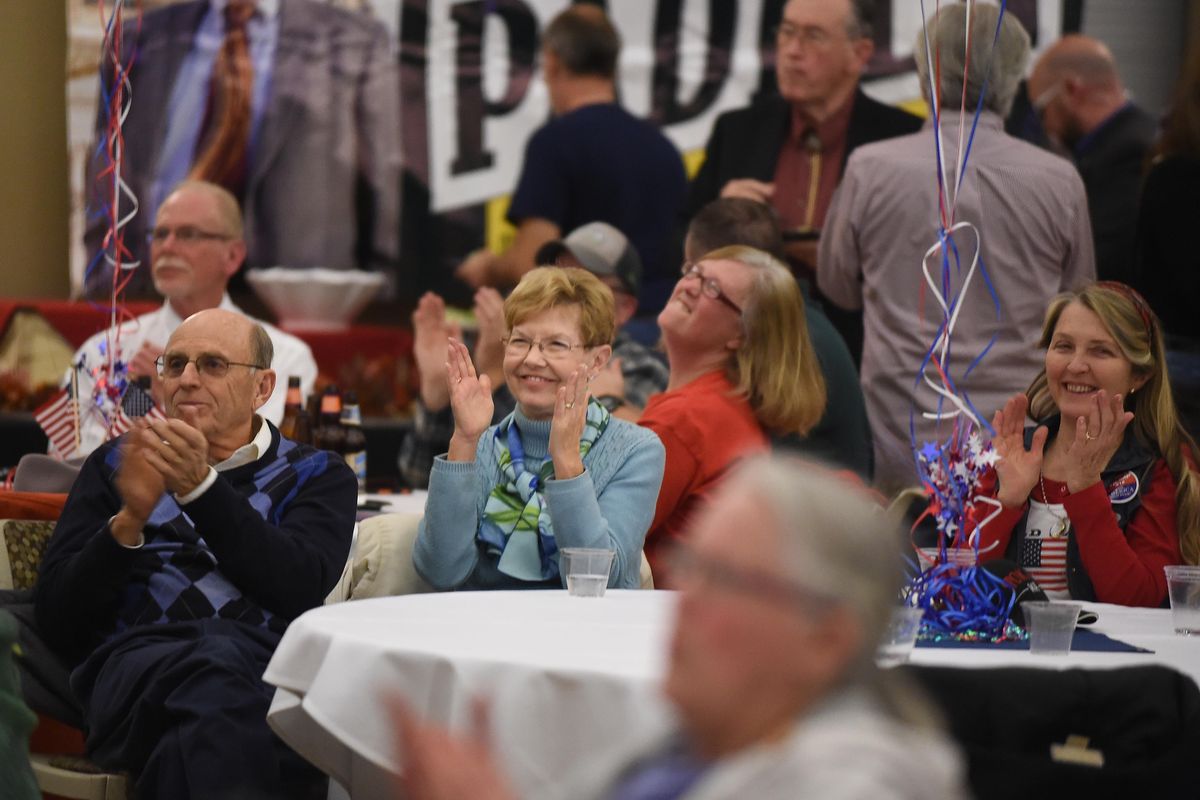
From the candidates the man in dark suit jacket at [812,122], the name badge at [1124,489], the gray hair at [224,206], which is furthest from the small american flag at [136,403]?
the name badge at [1124,489]

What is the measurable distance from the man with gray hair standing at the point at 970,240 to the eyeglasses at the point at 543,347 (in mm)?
1340

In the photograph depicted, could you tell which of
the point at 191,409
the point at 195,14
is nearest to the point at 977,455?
the point at 191,409

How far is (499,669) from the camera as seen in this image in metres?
2.37

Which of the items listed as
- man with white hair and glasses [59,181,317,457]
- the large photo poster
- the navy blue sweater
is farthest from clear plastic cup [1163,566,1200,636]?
the large photo poster

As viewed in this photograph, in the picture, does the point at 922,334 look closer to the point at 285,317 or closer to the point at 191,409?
the point at 191,409

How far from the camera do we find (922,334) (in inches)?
181

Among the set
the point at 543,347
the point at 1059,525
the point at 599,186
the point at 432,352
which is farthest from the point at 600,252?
the point at 1059,525

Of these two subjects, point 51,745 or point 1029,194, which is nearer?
point 51,745

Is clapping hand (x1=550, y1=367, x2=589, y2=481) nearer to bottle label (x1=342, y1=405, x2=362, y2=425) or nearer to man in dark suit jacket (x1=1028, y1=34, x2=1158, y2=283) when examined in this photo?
bottle label (x1=342, y1=405, x2=362, y2=425)

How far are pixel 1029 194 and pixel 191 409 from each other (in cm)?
238

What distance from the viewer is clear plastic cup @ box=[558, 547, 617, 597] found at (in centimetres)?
303

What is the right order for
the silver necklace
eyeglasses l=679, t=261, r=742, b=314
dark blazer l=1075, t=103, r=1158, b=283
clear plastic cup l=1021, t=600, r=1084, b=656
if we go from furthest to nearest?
1. dark blazer l=1075, t=103, r=1158, b=283
2. eyeglasses l=679, t=261, r=742, b=314
3. the silver necklace
4. clear plastic cup l=1021, t=600, r=1084, b=656

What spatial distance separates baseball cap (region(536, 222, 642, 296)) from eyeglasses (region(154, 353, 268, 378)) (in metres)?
1.74

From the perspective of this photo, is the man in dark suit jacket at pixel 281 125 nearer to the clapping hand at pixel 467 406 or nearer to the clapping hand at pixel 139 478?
the clapping hand at pixel 467 406
